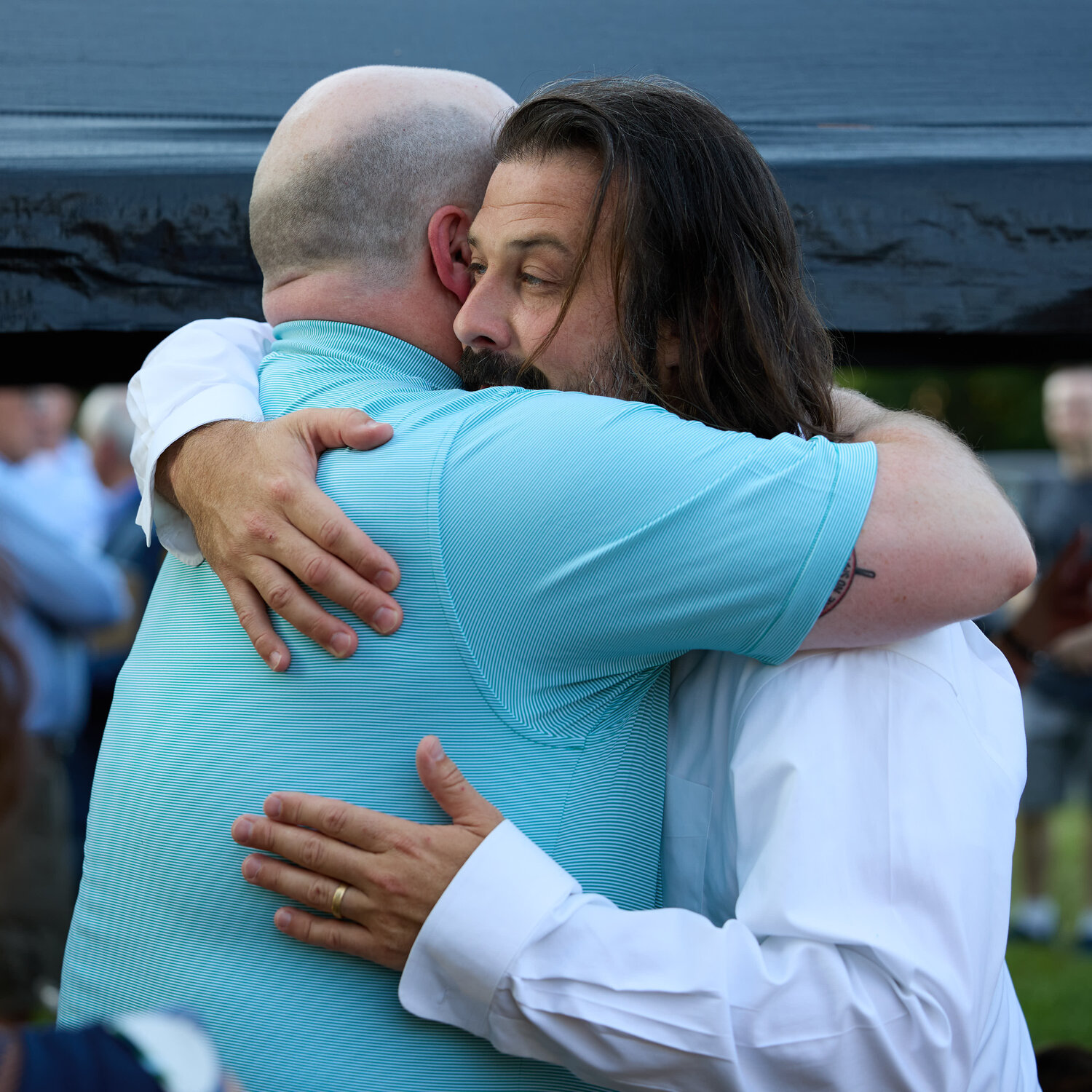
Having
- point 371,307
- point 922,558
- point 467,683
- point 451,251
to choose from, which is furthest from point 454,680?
point 451,251

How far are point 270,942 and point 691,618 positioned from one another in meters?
0.64

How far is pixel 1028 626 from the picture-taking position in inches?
161

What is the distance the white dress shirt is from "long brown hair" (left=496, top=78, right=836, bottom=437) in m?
0.45

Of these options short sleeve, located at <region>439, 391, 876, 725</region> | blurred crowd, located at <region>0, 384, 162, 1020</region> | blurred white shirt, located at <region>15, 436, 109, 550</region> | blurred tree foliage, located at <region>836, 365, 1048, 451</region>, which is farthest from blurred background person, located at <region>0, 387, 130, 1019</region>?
blurred tree foliage, located at <region>836, 365, 1048, 451</region>

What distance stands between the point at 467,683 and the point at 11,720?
1.60 ft

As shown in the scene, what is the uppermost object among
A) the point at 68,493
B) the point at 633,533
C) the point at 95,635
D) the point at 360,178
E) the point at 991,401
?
the point at 360,178

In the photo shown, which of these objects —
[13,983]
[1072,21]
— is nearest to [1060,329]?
[1072,21]

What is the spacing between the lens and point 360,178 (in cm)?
174

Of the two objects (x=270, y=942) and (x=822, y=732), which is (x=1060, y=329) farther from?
(x=270, y=942)

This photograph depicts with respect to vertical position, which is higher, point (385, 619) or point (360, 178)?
point (360, 178)

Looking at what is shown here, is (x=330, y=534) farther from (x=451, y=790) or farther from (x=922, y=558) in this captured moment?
(x=922, y=558)

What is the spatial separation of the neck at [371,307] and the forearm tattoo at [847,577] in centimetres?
78

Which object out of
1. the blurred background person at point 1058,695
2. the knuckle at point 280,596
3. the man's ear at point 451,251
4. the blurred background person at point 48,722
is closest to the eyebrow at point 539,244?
the man's ear at point 451,251

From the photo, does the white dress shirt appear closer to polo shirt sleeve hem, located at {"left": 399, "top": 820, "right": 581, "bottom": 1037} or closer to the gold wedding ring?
polo shirt sleeve hem, located at {"left": 399, "top": 820, "right": 581, "bottom": 1037}
